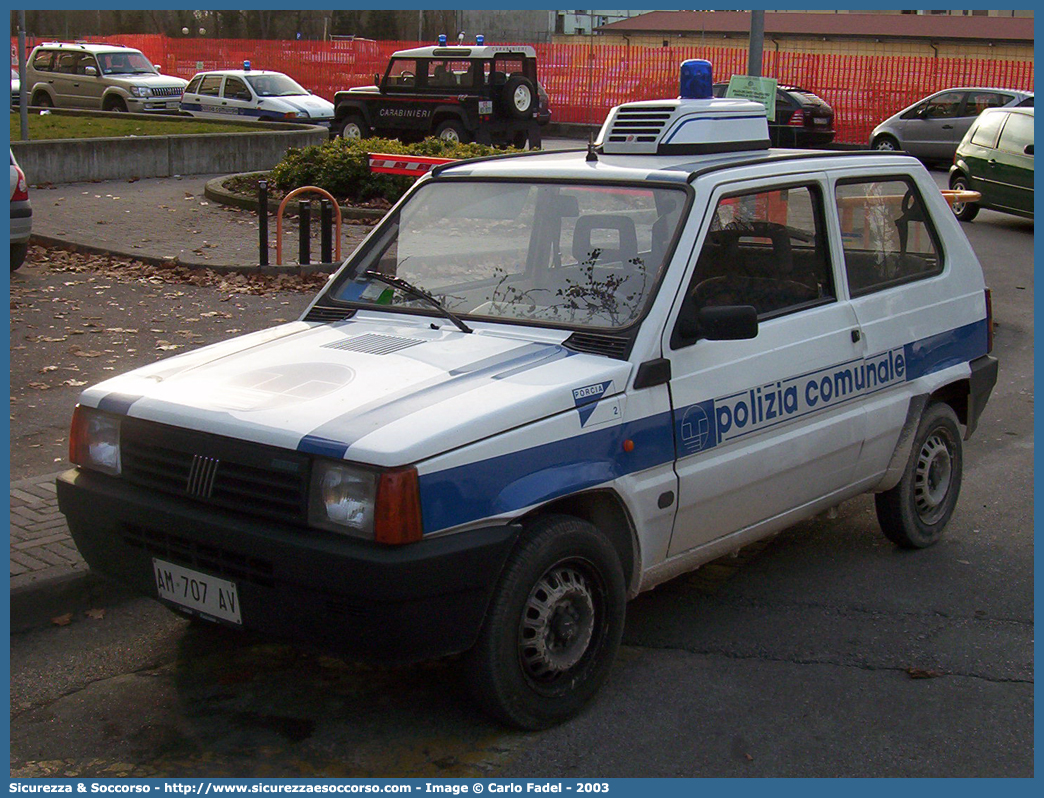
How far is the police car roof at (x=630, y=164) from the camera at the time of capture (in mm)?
4809

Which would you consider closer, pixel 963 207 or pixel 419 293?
pixel 419 293

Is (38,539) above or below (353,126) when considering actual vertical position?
below

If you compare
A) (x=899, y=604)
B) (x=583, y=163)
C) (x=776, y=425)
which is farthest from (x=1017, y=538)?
(x=583, y=163)

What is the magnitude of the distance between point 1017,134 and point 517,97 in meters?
10.5

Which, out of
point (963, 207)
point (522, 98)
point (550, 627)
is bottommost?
point (550, 627)

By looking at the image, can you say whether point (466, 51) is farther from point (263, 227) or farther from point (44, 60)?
point (44, 60)

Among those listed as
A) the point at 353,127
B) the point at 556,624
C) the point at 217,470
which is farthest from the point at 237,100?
the point at 556,624

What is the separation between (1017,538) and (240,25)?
6735cm

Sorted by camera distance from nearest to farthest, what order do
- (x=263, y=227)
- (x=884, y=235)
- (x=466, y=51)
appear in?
(x=884, y=235) < (x=263, y=227) < (x=466, y=51)

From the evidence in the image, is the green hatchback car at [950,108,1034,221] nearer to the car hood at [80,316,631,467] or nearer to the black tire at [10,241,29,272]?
the black tire at [10,241,29,272]

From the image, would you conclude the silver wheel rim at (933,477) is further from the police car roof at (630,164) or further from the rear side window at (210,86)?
the rear side window at (210,86)

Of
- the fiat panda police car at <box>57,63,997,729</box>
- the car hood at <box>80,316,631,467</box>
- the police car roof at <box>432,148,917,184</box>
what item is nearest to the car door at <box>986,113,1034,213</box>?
the fiat panda police car at <box>57,63,997,729</box>

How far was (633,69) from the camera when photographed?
3919cm

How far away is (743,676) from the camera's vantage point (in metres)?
4.48
